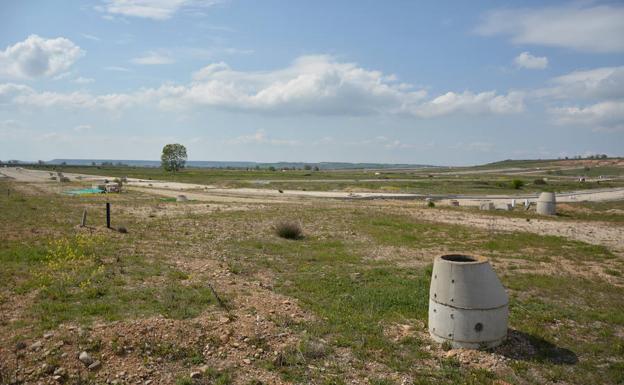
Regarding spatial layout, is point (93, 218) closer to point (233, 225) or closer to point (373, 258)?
point (233, 225)

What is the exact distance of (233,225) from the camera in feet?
69.5

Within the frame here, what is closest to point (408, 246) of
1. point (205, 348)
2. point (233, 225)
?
point (233, 225)

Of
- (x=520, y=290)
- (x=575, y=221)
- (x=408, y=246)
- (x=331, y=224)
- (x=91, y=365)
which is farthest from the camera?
(x=575, y=221)

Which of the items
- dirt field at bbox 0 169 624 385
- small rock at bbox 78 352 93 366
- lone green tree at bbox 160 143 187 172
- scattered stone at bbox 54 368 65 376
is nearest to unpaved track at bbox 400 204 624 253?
dirt field at bbox 0 169 624 385

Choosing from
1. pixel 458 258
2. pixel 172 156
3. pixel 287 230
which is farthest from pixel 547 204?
pixel 172 156

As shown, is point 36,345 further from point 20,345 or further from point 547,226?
point 547,226

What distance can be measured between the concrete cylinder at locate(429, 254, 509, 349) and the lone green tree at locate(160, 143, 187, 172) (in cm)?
11236

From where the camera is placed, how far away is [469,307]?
23.7 feet

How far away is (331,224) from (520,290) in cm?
1234

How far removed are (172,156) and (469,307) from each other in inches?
4463

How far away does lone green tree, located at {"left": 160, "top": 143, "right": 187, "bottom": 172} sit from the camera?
112363mm

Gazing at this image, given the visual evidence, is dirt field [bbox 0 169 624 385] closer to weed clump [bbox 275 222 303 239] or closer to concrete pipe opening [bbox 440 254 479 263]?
weed clump [bbox 275 222 303 239]

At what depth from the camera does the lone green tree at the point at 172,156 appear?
11236 centimetres

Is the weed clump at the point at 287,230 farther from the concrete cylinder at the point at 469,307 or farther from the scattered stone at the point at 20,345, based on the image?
the scattered stone at the point at 20,345
